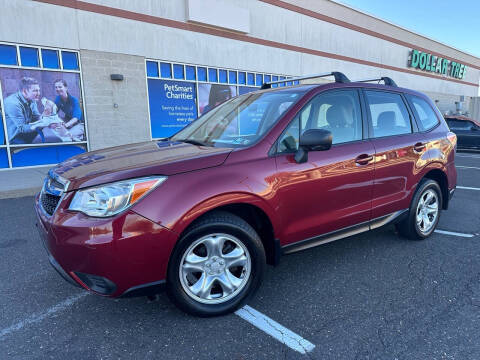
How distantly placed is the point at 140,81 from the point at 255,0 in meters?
6.65

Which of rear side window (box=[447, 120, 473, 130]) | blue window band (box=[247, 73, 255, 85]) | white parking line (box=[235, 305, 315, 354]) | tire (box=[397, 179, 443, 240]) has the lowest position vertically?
white parking line (box=[235, 305, 315, 354])

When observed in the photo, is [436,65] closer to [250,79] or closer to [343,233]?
[250,79]

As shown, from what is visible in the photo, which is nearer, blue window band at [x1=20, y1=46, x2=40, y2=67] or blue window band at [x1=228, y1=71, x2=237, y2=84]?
blue window band at [x1=20, y1=46, x2=40, y2=67]

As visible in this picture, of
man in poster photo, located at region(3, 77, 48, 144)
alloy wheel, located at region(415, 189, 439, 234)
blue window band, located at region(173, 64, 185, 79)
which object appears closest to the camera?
alloy wheel, located at region(415, 189, 439, 234)

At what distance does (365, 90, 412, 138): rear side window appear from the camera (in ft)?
11.5

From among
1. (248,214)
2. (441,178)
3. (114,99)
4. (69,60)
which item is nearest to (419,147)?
(441,178)

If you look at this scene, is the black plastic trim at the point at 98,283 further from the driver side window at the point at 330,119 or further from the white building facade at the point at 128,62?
the white building facade at the point at 128,62

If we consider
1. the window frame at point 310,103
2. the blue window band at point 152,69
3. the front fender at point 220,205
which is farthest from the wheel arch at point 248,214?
the blue window band at point 152,69

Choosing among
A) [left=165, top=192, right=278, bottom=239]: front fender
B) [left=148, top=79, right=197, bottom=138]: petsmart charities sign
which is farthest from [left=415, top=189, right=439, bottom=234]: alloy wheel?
[left=148, top=79, right=197, bottom=138]: petsmart charities sign

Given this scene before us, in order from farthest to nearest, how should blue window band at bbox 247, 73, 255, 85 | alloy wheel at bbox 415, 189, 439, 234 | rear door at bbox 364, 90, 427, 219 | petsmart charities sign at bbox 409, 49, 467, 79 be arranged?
petsmart charities sign at bbox 409, 49, 467, 79, blue window band at bbox 247, 73, 255, 85, alloy wheel at bbox 415, 189, 439, 234, rear door at bbox 364, 90, 427, 219

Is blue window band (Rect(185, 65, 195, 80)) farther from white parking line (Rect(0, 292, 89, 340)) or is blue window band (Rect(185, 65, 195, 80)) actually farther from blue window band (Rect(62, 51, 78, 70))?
white parking line (Rect(0, 292, 89, 340))

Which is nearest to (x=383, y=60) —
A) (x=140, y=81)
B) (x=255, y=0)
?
(x=255, y=0)

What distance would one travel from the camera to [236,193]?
2.45 m

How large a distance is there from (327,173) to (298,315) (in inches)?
47.2
